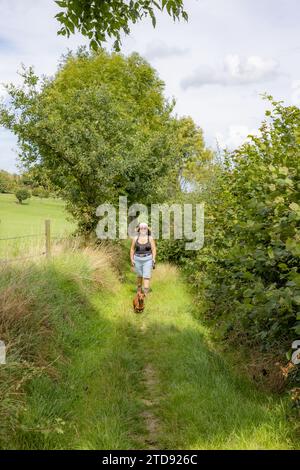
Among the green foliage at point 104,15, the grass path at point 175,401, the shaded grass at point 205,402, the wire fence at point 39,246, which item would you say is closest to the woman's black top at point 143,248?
the wire fence at point 39,246

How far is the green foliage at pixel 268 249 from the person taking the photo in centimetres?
373

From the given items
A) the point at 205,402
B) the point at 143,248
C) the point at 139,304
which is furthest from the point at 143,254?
the point at 205,402

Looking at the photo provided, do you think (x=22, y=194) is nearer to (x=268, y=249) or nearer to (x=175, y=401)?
(x=175, y=401)

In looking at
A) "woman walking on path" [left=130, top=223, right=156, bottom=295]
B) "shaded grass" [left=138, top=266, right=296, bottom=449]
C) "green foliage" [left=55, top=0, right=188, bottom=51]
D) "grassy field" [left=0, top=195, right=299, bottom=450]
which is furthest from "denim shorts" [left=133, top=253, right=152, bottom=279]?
"green foliage" [left=55, top=0, right=188, bottom=51]

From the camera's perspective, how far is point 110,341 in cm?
673

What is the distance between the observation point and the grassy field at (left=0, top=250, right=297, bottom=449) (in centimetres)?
384

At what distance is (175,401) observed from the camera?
15.4 feet

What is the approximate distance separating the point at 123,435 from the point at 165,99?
82.8 ft

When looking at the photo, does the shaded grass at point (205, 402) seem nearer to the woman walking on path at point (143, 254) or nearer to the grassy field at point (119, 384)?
the grassy field at point (119, 384)

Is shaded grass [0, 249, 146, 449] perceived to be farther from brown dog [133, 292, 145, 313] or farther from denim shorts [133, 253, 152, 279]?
denim shorts [133, 253, 152, 279]

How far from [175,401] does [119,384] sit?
80 centimetres

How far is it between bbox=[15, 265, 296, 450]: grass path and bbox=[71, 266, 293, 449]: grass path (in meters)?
0.01
